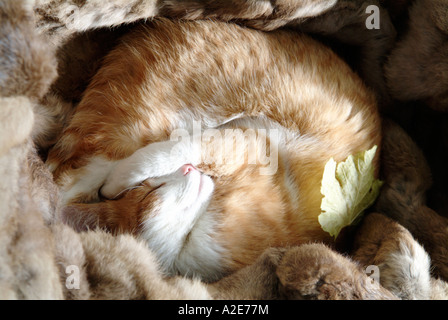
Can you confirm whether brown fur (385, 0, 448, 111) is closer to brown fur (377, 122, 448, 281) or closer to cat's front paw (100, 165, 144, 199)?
brown fur (377, 122, 448, 281)

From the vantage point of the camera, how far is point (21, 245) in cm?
72

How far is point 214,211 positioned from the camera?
41.5 inches

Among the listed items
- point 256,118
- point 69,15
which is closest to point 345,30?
point 256,118

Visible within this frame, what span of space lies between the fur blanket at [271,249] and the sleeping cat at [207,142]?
0.25 ft

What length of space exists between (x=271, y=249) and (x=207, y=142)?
0.96ft

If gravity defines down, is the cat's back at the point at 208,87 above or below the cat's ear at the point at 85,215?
above

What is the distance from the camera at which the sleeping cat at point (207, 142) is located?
101cm

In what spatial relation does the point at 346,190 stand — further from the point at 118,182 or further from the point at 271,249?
the point at 118,182

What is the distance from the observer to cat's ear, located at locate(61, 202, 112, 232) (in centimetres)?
97

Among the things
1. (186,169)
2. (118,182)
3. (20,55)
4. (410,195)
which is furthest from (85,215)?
(410,195)

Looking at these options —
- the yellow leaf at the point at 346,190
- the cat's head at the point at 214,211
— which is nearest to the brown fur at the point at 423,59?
the yellow leaf at the point at 346,190

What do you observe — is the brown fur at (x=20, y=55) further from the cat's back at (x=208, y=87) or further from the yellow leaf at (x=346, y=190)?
the yellow leaf at (x=346, y=190)
